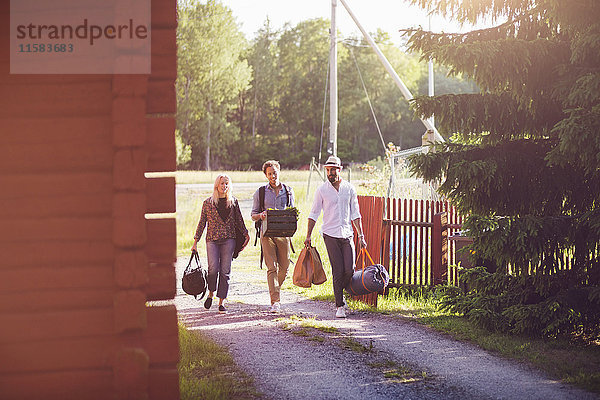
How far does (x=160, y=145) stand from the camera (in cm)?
527

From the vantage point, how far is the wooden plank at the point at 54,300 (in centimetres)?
501

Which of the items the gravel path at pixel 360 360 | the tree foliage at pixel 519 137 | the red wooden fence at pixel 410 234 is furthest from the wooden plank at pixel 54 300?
the red wooden fence at pixel 410 234

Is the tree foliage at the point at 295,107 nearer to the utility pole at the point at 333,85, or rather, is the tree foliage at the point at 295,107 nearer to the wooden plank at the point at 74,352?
the utility pole at the point at 333,85

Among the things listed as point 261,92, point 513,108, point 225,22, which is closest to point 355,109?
point 261,92

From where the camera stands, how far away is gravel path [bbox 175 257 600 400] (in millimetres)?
6602

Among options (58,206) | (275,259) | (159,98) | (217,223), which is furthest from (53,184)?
(275,259)

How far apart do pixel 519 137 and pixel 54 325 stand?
18.9 ft

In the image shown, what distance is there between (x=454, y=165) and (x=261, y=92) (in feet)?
206

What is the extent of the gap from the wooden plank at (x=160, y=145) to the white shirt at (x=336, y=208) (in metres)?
4.67

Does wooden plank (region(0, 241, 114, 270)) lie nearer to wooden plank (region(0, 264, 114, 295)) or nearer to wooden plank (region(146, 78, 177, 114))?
wooden plank (region(0, 264, 114, 295))

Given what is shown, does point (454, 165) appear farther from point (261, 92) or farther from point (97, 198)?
point (261, 92)

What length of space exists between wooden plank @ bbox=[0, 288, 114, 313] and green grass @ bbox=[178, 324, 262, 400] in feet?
5.08

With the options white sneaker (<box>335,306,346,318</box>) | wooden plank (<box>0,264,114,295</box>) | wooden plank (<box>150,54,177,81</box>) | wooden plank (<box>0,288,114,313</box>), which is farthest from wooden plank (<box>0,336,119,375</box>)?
white sneaker (<box>335,306,346,318</box>)

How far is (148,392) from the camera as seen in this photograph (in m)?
5.16
